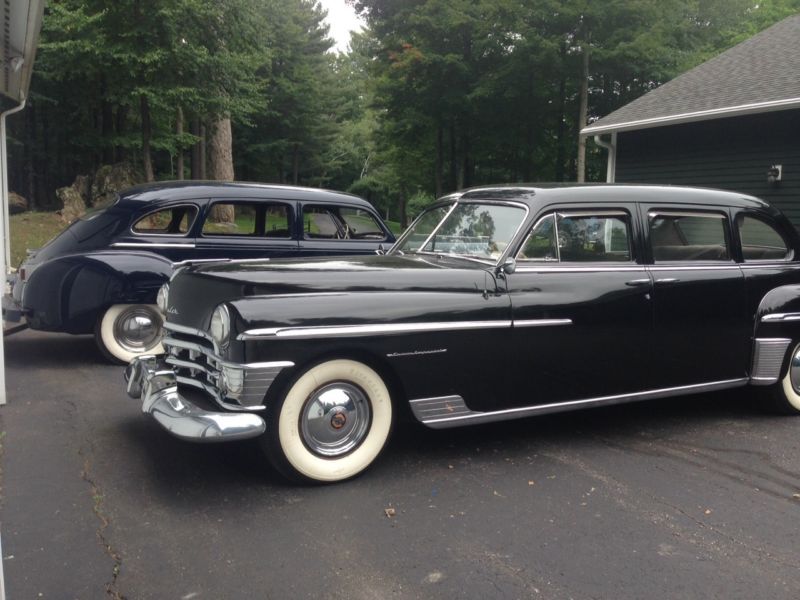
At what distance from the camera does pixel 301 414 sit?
3.75 m

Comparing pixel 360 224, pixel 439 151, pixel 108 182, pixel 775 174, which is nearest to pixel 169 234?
pixel 360 224

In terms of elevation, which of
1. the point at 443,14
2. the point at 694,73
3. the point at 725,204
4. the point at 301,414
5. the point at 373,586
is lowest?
the point at 373,586

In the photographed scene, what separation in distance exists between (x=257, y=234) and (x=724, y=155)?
9.63 meters

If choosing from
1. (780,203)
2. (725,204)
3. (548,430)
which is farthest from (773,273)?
(780,203)

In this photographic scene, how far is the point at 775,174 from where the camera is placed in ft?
40.2

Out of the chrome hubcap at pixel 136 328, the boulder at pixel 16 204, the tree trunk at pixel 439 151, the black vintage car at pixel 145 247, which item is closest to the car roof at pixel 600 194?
the black vintage car at pixel 145 247

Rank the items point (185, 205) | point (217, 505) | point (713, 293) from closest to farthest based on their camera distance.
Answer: point (217, 505) < point (713, 293) < point (185, 205)

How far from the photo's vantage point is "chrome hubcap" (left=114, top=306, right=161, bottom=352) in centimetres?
679

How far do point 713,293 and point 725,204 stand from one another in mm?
771

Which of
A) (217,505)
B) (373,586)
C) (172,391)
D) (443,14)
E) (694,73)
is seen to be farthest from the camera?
(443,14)

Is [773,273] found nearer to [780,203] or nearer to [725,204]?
[725,204]

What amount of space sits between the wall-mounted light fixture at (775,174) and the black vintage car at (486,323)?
25.3ft

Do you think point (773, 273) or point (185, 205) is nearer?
point (773, 273)

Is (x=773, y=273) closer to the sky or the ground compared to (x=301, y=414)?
closer to the sky
